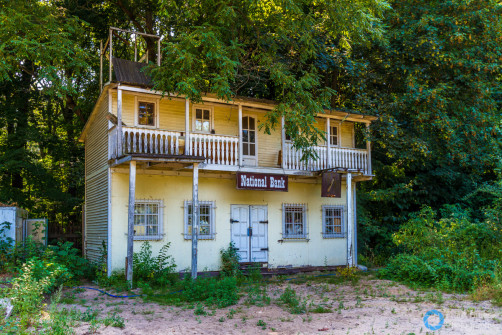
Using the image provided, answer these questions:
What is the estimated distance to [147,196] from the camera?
14070mm

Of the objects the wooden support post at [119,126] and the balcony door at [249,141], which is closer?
the wooden support post at [119,126]

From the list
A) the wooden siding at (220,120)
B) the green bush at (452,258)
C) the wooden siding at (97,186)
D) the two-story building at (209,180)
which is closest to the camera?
the green bush at (452,258)

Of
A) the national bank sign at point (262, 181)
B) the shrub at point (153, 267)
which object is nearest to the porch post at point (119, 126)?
the shrub at point (153, 267)

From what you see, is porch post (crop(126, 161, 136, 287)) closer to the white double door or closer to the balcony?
the balcony

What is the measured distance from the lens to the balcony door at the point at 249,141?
→ 16.0 meters

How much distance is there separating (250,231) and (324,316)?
6998 millimetres

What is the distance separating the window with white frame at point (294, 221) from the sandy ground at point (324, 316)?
5.00m

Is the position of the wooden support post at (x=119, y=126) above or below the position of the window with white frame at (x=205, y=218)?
above

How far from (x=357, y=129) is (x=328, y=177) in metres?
6.08

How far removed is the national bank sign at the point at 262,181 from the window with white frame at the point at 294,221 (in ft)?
4.96

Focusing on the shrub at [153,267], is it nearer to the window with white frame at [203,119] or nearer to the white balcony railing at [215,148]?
the white balcony railing at [215,148]

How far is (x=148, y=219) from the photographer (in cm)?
1405

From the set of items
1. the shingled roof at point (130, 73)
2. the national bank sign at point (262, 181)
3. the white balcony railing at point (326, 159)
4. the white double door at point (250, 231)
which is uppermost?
the shingled roof at point (130, 73)

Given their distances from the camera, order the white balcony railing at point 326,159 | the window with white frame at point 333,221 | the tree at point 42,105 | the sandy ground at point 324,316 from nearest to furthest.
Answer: the sandy ground at point 324,316 < the tree at point 42,105 < the white balcony railing at point 326,159 < the window with white frame at point 333,221
